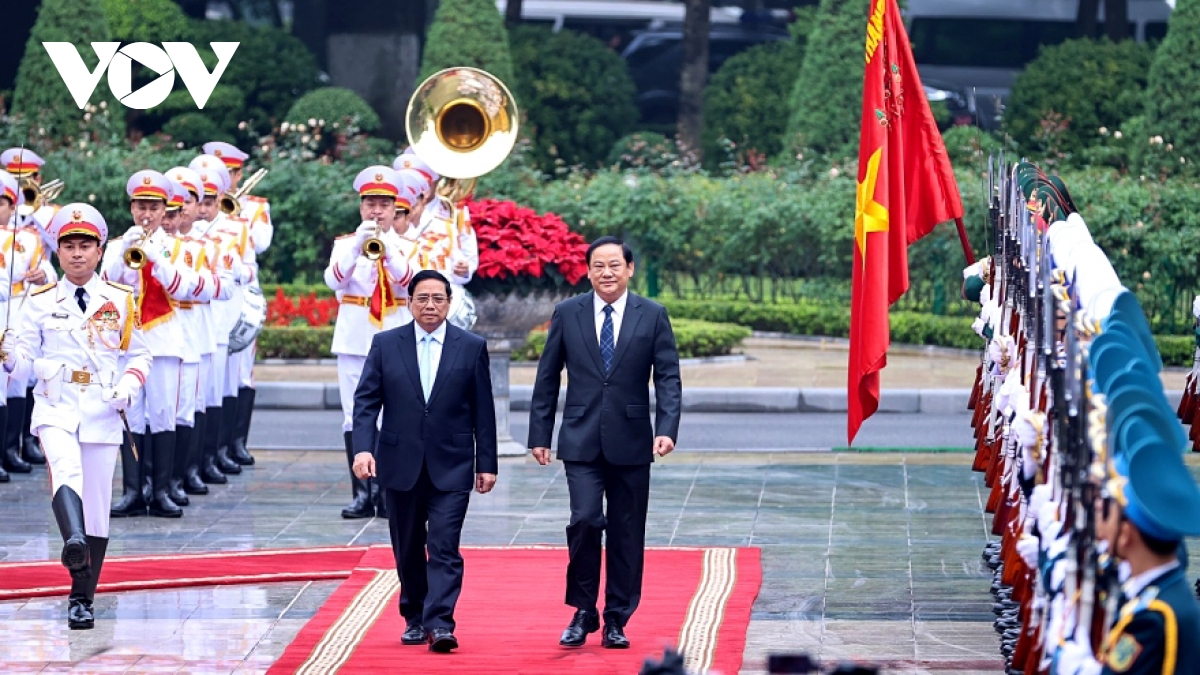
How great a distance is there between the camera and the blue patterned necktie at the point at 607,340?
29.9 feet

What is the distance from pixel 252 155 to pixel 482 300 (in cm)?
1411

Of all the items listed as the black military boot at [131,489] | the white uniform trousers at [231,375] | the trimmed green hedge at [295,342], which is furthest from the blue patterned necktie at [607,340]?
Result: the trimmed green hedge at [295,342]

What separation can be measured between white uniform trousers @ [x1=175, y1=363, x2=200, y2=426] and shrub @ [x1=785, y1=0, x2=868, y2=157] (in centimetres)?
1578

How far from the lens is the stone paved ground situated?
352 inches

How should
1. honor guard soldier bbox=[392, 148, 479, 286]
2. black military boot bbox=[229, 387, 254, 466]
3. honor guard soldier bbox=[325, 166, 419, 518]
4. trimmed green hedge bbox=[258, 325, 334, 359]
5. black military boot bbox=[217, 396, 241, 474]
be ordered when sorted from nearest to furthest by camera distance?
1. honor guard soldier bbox=[325, 166, 419, 518]
2. honor guard soldier bbox=[392, 148, 479, 286]
3. black military boot bbox=[217, 396, 241, 474]
4. black military boot bbox=[229, 387, 254, 466]
5. trimmed green hedge bbox=[258, 325, 334, 359]

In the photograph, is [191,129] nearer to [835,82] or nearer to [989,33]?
[835,82]

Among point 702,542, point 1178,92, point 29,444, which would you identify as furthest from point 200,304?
point 1178,92

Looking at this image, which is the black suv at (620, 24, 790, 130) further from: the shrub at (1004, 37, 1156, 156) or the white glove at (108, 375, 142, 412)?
the white glove at (108, 375, 142, 412)

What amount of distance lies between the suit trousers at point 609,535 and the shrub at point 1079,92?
20141mm

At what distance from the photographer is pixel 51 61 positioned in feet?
92.2

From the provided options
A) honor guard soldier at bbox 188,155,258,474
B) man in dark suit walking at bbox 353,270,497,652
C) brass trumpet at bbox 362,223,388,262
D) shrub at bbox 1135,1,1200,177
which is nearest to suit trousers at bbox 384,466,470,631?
man in dark suit walking at bbox 353,270,497,652

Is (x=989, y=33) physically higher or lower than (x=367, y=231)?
higher

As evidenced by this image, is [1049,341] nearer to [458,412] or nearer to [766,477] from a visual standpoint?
[458,412]
